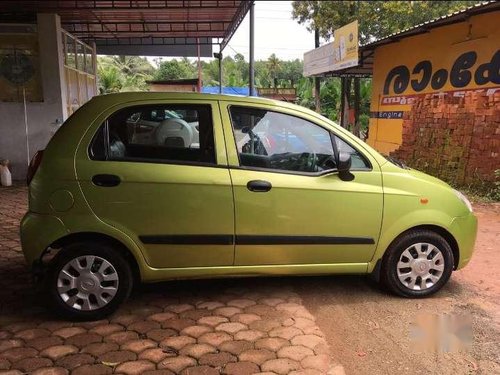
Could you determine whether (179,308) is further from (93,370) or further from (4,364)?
(4,364)

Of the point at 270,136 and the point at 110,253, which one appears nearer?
the point at 110,253

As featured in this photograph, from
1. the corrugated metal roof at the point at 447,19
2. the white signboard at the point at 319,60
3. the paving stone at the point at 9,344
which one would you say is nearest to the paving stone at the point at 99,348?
the paving stone at the point at 9,344

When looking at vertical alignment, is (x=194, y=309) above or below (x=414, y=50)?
below

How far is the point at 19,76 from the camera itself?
884cm

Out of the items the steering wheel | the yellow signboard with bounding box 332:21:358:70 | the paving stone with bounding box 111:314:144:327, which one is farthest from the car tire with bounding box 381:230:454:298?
the yellow signboard with bounding box 332:21:358:70

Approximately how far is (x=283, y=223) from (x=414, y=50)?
9001mm

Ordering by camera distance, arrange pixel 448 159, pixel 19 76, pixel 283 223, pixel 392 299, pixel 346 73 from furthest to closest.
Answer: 1. pixel 346 73
2. pixel 448 159
3. pixel 19 76
4. pixel 392 299
5. pixel 283 223

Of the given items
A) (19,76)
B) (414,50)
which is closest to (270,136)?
(19,76)

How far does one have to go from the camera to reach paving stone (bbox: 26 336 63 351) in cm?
299

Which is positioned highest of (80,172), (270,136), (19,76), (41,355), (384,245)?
(19,76)

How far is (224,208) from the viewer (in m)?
3.38

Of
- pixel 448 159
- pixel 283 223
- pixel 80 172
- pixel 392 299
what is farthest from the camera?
pixel 448 159

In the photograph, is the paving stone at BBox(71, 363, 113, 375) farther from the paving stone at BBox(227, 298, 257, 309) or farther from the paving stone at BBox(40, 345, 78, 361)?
the paving stone at BBox(227, 298, 257, 309)

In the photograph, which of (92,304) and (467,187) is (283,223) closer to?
(92,304)
